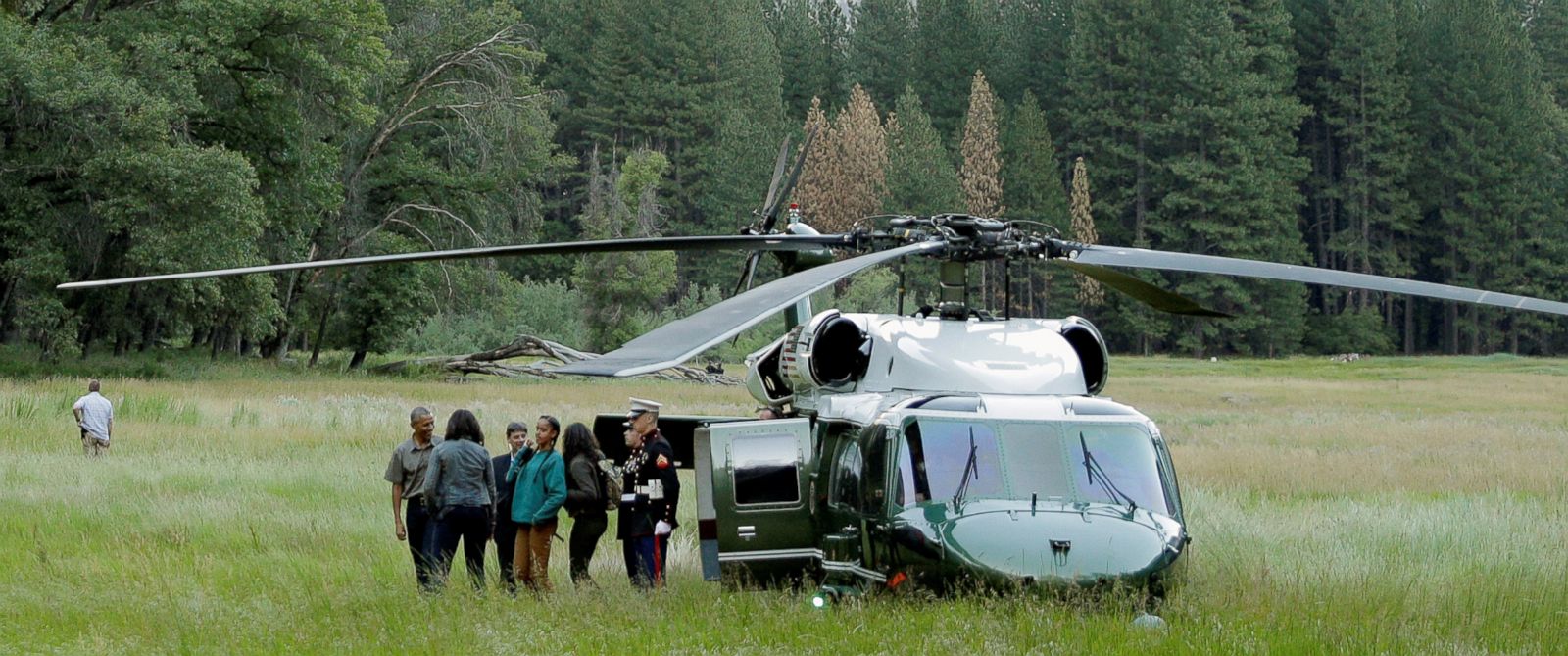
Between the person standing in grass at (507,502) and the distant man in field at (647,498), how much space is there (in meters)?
0.72

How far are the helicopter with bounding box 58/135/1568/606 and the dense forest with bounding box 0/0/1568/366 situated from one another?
2459 cm

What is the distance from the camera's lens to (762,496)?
10469mm

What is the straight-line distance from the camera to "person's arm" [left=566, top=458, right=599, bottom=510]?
11.0 m

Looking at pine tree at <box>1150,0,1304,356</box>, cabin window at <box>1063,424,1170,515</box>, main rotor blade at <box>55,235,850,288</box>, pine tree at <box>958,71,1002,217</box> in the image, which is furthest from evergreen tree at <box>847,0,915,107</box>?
main rotor blade at <box>55,235,850,288</box>

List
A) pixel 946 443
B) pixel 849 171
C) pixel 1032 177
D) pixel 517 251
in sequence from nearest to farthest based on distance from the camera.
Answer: pixel 517 251, pixel 946 443, pixel 1032 177, pixel 849 171

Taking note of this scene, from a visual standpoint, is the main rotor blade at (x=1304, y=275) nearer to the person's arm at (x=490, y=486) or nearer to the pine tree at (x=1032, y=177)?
the person's arm at (x=490, y=486)

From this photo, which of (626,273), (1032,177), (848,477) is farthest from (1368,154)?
(848,477)

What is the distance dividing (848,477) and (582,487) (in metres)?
1.83

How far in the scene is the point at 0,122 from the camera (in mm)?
32812

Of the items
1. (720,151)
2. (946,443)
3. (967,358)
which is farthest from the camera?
(720,151)

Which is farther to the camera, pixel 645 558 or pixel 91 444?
pixel 91 444

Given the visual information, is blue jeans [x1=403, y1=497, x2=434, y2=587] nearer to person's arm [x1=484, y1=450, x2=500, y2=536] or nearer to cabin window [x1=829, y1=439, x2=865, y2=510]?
person's arm [x1=484, y1=450, x2=500, y2=536]

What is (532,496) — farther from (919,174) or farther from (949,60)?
(949,60)

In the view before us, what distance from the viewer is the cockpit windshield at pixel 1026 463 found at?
963cm
